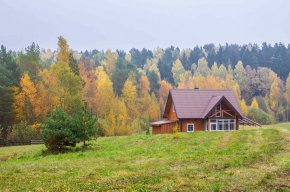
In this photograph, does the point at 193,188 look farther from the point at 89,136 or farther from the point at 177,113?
the point at 177,113

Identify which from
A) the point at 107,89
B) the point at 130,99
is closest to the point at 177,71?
the point at 130,99

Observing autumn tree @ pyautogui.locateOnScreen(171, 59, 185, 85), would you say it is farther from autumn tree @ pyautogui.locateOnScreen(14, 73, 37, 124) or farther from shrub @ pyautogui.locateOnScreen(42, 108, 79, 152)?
shrub @ pyautogui.locateOnScreen(42, 108, 79, 152)

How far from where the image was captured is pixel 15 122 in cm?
6359

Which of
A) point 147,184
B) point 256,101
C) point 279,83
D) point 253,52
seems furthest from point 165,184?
point 253,52

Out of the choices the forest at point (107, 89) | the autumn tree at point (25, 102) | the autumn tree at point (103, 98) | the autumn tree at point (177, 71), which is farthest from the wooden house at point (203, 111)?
the autumn tree at point (177, 71)

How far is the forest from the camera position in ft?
209

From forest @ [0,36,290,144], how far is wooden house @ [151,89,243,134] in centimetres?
1104

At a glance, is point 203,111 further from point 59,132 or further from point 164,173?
point 164,173

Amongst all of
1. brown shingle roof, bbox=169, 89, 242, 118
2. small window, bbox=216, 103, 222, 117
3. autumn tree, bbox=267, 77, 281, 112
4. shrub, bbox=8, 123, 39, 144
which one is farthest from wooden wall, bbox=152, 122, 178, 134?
autumn tree, bbox=267, 77, 281, 112

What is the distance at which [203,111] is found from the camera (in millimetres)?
54000

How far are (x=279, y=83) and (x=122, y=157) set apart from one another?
404 ft

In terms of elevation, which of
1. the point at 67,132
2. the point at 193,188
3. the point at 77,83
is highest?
the point at 77,83

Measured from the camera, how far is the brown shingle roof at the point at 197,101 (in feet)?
176

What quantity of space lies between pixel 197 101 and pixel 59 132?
96.2ft
